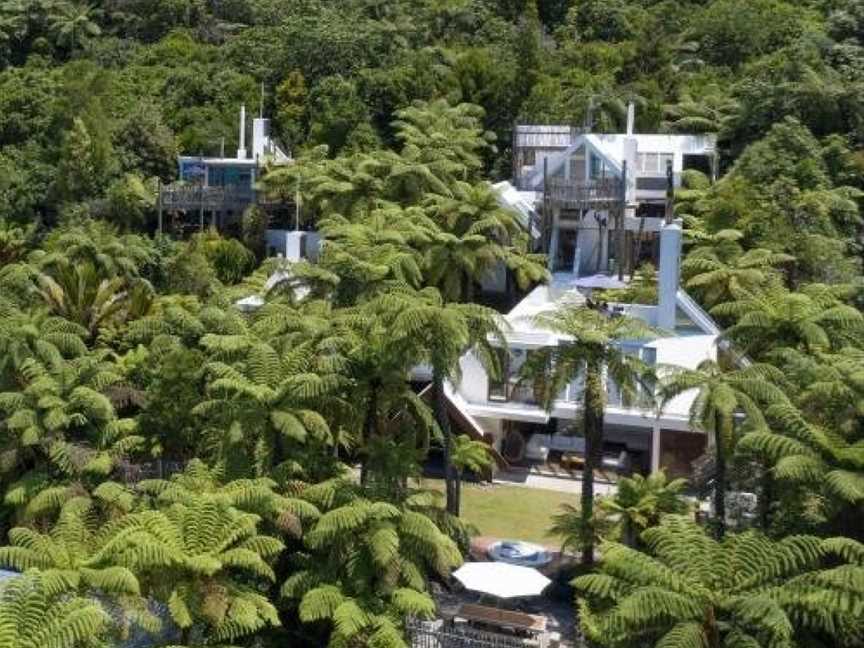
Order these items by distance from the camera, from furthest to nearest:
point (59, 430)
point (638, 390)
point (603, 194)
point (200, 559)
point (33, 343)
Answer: point (603, 194) < point (33, 343) < point (638, 390) < point (59, 430) < point (200, 559)

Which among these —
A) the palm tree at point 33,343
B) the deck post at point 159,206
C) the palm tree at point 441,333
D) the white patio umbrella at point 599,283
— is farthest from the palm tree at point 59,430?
the deck post at point 159,206

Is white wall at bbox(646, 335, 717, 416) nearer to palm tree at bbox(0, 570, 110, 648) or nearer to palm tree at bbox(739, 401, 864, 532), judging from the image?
palm tree at bbox(739, 401, 864, 532)

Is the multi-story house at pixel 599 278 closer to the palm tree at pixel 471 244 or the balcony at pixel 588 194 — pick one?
the balcony at pixel 588 194

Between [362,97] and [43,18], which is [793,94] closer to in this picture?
[362,97]

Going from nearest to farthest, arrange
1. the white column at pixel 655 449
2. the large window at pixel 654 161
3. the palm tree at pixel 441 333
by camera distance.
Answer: the palm tree at pixel 441 333
the white column at pixel 655 449
the large window at pixel 654 161

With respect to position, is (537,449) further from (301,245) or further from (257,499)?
(301,245)

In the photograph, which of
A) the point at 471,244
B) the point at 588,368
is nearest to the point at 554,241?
the point at 471,244
